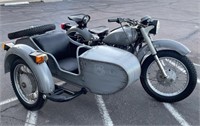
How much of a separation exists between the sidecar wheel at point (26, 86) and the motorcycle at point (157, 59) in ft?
3.95

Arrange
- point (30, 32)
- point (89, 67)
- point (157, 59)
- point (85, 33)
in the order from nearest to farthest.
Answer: point (89, 67) → point (157, 59) → point (30, 32) → point (85, 33)

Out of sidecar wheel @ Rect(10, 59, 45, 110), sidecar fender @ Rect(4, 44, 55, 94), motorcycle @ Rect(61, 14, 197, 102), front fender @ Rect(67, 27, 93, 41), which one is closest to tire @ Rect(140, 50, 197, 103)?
motorcycle @ Rect(61, 14, 197, 102)

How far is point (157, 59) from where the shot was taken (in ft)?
11.3

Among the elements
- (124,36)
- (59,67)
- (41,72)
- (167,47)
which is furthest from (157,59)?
(41,72)

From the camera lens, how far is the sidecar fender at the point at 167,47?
3.42 meters

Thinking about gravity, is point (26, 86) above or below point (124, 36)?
below

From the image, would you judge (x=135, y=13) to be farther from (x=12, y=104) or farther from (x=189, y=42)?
(x=12, y=104)

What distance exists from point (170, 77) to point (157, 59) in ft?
1.13

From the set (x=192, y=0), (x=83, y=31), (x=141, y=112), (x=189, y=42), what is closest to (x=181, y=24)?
(x=189, y=42)

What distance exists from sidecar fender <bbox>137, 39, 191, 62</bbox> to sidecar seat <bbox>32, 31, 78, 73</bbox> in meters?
0.93

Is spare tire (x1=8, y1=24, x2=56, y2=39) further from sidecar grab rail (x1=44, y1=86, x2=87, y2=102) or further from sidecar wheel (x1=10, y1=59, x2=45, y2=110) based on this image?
sidecar grab rail (x1=44, y1=86, x2=87, y2=102)

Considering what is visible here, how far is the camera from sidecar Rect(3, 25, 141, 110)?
9.73 ft

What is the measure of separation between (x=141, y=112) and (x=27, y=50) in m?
1.66

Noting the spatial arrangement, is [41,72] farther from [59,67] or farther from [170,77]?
[170,77]
